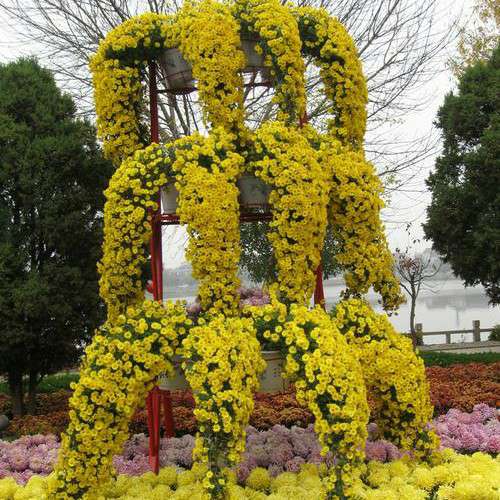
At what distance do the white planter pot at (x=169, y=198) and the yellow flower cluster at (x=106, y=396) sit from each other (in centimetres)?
104

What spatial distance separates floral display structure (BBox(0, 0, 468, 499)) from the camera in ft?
13.1

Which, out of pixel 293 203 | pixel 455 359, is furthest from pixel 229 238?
pixel 455 359

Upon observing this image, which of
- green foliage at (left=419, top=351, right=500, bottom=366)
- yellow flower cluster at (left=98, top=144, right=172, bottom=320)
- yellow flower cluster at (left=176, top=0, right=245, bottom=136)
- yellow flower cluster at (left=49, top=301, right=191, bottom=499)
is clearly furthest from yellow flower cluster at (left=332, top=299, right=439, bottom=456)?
green foliage at (left=419, top=351, right=500, bottom=366)

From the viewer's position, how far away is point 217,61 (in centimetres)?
489

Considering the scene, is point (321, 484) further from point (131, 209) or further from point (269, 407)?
point (269, 407)

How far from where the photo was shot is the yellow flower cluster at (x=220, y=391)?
383 cm

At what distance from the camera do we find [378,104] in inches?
486

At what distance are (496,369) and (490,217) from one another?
2533 mm

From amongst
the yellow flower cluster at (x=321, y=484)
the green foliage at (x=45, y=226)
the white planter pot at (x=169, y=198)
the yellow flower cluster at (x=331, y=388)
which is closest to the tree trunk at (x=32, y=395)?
the green foliage at (x=45, y=226)

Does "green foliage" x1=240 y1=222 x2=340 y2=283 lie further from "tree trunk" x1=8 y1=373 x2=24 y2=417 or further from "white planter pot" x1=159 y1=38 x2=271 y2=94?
"white planter pot" x1=159 y1=38 x2=271 y2=94

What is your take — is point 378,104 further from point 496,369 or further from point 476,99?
point 496,369

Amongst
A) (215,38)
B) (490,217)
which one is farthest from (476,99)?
(215,38)

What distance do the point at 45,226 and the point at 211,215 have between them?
12.3ft

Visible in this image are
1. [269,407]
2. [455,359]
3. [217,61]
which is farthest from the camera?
[455,359]
